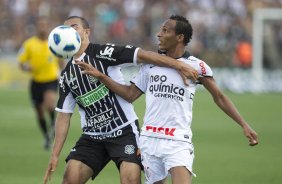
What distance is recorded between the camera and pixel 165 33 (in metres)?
8.63

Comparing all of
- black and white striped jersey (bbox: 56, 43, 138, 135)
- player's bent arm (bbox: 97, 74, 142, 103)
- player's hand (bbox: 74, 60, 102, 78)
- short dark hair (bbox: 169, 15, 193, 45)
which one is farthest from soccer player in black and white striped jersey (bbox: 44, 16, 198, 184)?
short dark hair (bbox: 169, 15, 193, 45)

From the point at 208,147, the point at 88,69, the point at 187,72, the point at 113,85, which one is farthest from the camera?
the point at 208,147

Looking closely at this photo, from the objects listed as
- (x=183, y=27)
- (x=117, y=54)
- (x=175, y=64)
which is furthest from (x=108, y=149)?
(x=183, y=27)

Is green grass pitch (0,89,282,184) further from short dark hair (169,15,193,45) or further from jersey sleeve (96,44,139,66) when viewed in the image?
short dark hair (169,15,193,45)

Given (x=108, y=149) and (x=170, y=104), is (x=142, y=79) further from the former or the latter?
(x=108, y=149)

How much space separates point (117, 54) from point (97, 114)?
2.38 ft

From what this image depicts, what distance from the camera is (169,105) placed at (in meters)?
8.57

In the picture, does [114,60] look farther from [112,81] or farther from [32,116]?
[32,116]

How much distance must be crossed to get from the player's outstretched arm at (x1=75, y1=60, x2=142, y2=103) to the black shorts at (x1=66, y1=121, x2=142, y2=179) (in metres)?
0.39

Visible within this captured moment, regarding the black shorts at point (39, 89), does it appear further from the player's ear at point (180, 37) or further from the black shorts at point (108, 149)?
the player's ear at point (180, 37)

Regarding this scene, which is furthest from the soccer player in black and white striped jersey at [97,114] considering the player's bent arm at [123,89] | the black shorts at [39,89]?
the black shorts at [39,89]

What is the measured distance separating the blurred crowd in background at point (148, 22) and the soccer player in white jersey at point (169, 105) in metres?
24.9

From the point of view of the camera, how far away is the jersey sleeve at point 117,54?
345 inches

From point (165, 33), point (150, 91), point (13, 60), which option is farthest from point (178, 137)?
point (13, 60)
